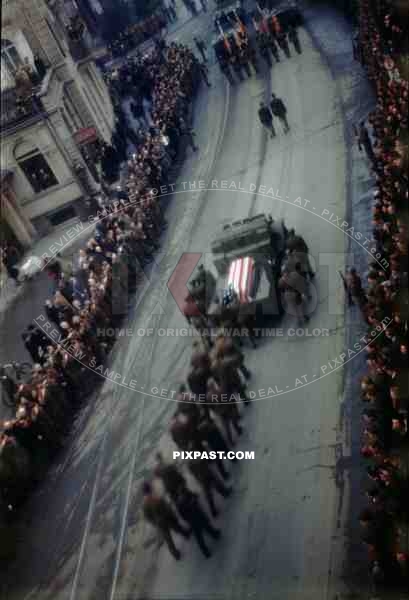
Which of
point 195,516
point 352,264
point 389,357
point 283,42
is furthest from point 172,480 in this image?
point 283,42

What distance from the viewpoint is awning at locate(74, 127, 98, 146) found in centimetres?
3484

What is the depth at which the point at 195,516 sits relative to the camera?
1297 centimetres

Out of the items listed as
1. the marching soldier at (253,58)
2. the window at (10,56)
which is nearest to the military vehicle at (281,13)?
the marching soldier at (253,58)

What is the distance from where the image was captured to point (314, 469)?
14148 millimetres

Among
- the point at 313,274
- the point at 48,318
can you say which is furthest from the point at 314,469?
the point at 48,318

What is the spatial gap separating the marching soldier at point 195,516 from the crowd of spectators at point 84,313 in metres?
5.62

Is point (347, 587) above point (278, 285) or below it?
below

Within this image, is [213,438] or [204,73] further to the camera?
[204,73]

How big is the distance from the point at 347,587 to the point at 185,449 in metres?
3.71

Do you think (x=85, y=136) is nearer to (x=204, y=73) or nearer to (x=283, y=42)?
Answer: (x=204, y=73)

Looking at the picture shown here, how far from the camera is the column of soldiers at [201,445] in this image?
12.7 m

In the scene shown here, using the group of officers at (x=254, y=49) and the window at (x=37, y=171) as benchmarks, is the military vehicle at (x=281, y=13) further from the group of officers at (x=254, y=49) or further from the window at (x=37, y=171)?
the window at (x=37, y=171)

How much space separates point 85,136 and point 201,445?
24352 mm

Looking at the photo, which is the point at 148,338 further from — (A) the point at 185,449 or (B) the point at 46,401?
(A) the point at 185,449
